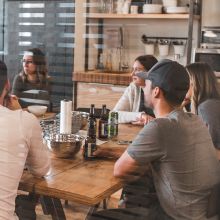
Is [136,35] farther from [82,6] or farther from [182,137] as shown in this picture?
[182,137]

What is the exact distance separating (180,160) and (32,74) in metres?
0.92

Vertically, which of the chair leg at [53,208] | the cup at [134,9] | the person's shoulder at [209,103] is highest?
the cup at [134,9]

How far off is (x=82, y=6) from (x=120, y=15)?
292 mm

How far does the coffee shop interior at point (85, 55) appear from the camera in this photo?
1211 millimetres

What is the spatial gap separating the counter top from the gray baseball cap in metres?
0.97

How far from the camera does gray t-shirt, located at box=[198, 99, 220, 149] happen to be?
1.39 metres

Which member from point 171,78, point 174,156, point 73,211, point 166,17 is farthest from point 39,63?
point 174,156

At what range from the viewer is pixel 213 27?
7.54 feet

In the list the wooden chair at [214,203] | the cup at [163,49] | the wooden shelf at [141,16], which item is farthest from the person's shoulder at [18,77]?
the wooden chair at [214,203]

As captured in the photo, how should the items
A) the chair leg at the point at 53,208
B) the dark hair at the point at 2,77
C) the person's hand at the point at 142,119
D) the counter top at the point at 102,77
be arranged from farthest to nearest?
1. the counter top at the point at 102,77
2. the person's hand at the point at 142,119
3. the chair leg at the point at 53,208
4. the dark hair at the point at 2,77

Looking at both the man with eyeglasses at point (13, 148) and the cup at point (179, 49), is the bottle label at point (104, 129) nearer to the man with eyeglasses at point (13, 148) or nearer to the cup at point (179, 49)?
the man with eyeglasses at point (13, 148)

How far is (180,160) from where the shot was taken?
1.05 metres

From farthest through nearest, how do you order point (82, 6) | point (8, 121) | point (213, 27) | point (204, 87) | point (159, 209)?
point (213, 27)
point (82, 6)
point (204, 87)
point (159, 209)
point (8, 121)

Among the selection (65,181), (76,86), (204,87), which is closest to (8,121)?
(65,181)
